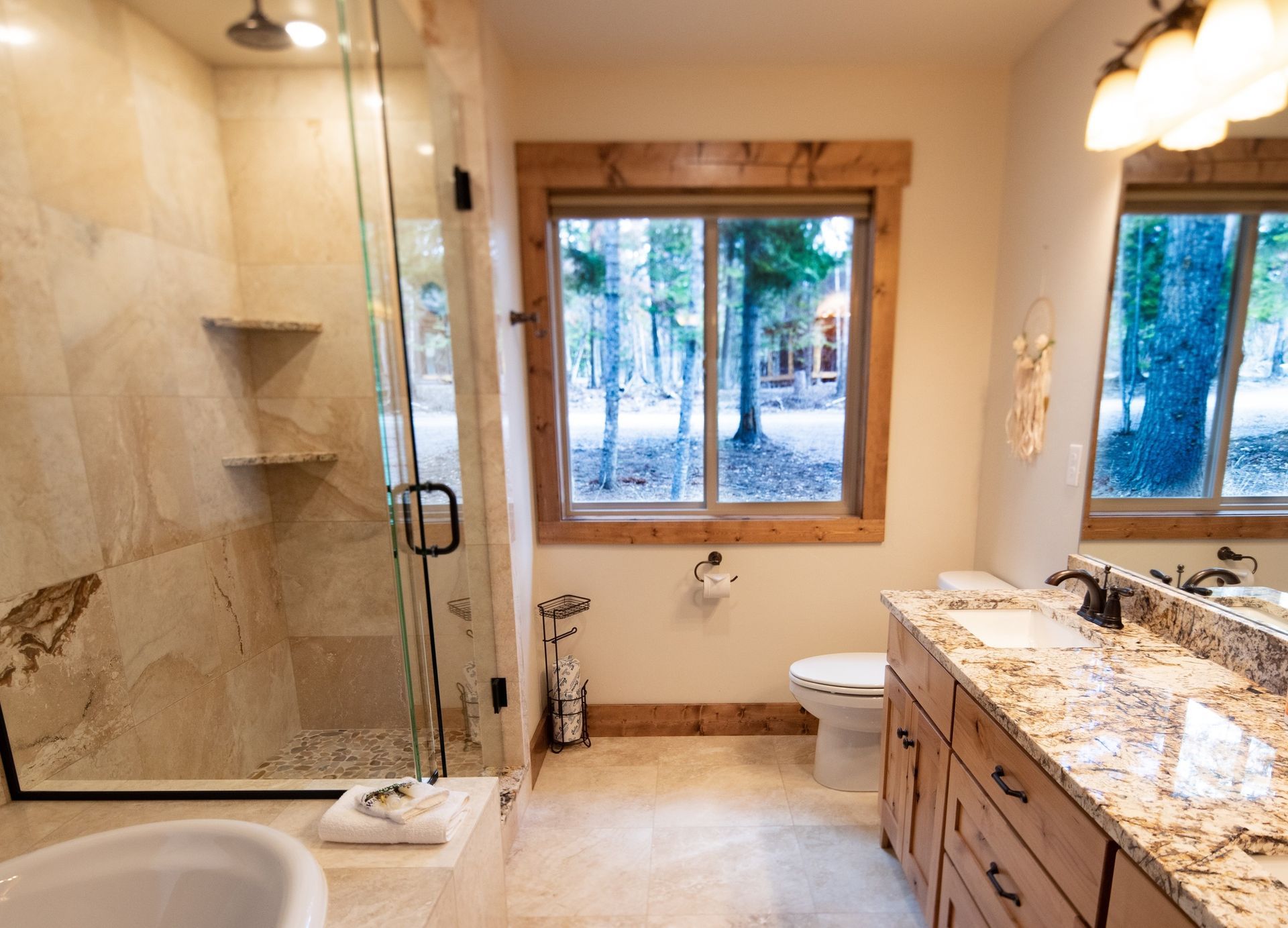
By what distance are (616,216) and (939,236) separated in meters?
1.29

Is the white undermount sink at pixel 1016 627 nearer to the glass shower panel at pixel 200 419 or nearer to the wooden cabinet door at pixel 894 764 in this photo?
the wooden cabinet door at pixel 894 764

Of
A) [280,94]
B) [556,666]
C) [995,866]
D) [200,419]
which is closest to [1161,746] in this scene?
[995,866]

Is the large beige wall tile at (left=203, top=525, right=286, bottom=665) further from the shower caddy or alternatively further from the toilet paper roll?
the toilet paper roll

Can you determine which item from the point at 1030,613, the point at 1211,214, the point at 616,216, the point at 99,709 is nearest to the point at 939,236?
the point at 1211,214

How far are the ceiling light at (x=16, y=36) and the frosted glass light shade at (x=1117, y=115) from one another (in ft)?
8.71

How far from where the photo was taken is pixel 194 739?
161cm

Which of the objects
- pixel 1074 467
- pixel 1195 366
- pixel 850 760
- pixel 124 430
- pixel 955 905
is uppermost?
pixel 1195 366

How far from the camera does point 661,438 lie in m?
2.32

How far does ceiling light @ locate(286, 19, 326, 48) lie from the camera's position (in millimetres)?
1613

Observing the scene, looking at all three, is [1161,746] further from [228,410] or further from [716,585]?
[228,410]

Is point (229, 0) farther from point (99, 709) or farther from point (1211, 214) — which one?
point (1211, 214)

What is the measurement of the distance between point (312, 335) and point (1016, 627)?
2.47 meters

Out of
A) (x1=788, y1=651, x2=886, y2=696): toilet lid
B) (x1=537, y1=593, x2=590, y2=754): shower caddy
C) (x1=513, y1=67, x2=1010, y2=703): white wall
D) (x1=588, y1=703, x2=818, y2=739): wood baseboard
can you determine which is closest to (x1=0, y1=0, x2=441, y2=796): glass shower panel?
(x1=537, y1=593, x2=590, y2=754): shower caddy

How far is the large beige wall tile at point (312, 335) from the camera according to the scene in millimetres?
1856
